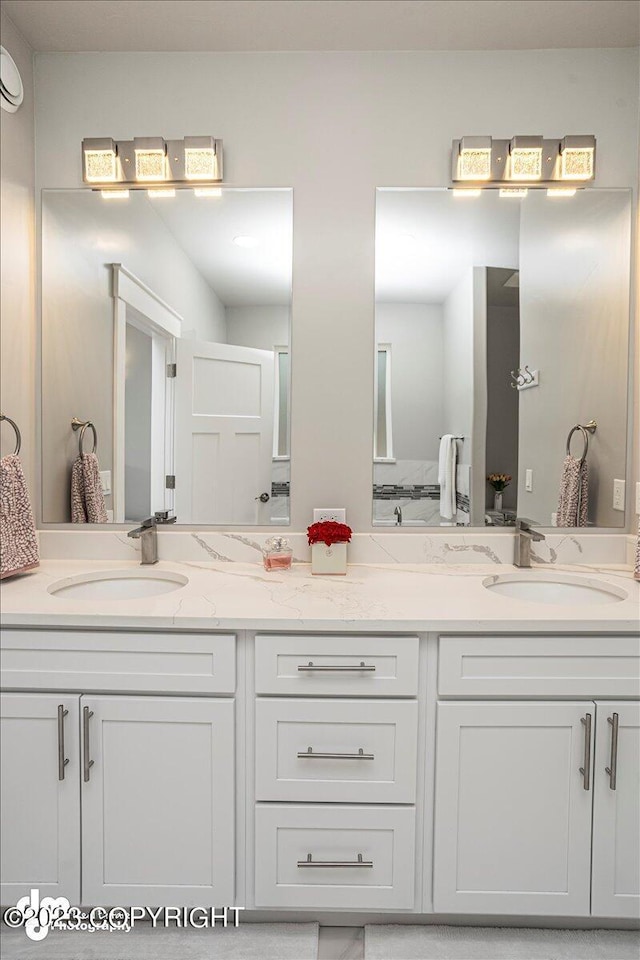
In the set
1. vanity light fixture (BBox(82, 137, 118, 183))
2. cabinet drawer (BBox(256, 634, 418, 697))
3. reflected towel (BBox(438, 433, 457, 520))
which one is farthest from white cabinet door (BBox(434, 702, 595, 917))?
vanity light fixture (BBox(82, 137, 118, 183))

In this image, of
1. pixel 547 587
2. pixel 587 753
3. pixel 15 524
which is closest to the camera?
pixel 587 753

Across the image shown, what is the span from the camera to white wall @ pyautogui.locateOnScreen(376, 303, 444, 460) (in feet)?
6.53

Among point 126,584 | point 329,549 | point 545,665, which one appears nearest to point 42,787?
point 126,584

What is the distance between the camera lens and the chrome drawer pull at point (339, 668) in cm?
145

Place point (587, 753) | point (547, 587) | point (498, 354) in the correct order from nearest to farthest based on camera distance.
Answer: point (587, 753) < point (547, 587) < point (498, 354)

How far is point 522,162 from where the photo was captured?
6.41 ft

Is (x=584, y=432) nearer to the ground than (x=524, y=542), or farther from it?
farther from it

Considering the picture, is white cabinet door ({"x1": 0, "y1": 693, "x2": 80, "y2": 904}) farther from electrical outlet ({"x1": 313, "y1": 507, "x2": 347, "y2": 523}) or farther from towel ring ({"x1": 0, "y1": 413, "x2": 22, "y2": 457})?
electrical outlet ({"x1": 313, "y1": 507, "x2": 347, "y2": 523})

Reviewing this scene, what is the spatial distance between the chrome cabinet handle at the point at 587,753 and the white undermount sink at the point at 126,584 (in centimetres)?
118

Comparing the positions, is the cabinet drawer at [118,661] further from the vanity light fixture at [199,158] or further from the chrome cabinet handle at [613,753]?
the vanity light fixture at [199,158]

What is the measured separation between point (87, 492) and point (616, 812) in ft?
5.94

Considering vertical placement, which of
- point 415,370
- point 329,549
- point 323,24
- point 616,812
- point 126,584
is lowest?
point 616,812

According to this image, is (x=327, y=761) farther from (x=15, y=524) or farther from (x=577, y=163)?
(x=577, y=163)

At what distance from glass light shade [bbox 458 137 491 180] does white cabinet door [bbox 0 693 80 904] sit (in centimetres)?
195
